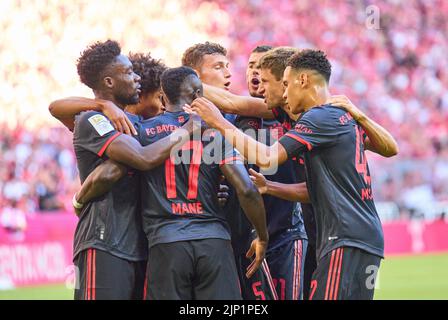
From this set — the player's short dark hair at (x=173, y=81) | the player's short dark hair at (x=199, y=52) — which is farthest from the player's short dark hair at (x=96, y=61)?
the player's short dark hair at (x=199, y=52)

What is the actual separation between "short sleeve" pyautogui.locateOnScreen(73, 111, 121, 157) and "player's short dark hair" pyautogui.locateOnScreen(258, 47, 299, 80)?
4.92 ft

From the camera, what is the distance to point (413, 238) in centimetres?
2084

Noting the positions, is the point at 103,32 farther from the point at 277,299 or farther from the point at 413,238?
the point at 277,299

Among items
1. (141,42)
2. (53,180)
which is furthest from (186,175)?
(141,42)

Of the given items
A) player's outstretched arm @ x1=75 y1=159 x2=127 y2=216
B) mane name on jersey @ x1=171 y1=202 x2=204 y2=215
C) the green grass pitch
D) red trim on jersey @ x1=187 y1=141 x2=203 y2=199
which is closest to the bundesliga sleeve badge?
player's outstretched arm @ x1=75 y1=159 x2=127 y2=216

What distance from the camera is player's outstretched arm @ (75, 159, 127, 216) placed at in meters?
6.15

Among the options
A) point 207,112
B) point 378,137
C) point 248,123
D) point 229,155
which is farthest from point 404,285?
point 207,112

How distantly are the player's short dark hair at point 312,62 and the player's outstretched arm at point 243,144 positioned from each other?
0.65m

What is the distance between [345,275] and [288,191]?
105 cm

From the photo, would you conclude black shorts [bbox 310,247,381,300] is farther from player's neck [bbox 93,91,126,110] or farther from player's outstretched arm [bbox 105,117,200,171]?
player's neck [bbox 93,91,126,110]

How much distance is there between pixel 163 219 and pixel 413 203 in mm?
15799

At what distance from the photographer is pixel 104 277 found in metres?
6.14

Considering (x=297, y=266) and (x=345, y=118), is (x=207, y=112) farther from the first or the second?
(x=297, y=266)

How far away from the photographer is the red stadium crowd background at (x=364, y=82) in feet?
59.9
